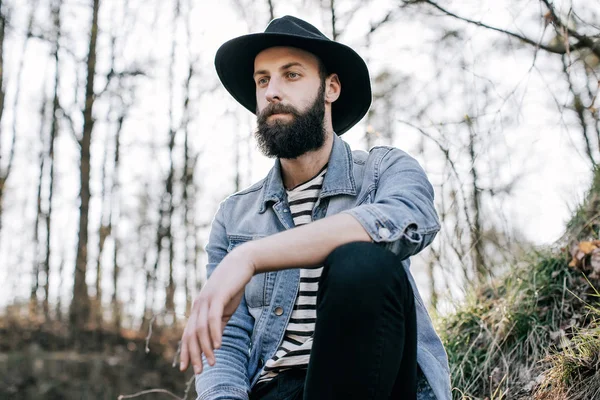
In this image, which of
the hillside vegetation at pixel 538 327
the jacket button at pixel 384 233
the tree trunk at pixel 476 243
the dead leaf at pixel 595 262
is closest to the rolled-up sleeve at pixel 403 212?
the jacket button at pixel 384 233

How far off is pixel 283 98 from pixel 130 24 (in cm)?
1270

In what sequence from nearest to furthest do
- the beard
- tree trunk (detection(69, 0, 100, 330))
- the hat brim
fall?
the beard → the hat brim → tree trunk (detection(69, 0, 100, 330))

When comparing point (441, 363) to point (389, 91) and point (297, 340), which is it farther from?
point (389, 91)

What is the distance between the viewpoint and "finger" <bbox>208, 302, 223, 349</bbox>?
1.45 metres

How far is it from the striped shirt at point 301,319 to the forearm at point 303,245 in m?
0.50

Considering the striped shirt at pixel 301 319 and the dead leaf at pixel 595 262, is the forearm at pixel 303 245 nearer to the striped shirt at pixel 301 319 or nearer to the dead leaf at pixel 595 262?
the striped shirt at pixel 301 319

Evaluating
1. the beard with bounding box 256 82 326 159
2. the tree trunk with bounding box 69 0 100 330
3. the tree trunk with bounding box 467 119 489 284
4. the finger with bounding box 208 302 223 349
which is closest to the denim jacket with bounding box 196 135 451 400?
the beard with bounding box 256 82 326 159

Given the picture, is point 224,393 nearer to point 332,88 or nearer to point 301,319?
point 301,319

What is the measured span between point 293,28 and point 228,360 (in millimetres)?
1332

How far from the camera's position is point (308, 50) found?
2.52m

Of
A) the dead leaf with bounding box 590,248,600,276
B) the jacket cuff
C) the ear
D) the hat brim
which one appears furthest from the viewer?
the dead leaf with bounding box 590,248,600,276

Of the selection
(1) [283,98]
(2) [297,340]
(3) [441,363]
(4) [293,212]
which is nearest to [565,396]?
(3) [441,363]

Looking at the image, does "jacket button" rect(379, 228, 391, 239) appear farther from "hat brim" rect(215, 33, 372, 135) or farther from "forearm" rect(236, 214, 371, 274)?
"hat brim" rect(215, 33, 372, 135)

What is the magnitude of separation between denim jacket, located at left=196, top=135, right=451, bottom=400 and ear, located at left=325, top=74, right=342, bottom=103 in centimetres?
25
